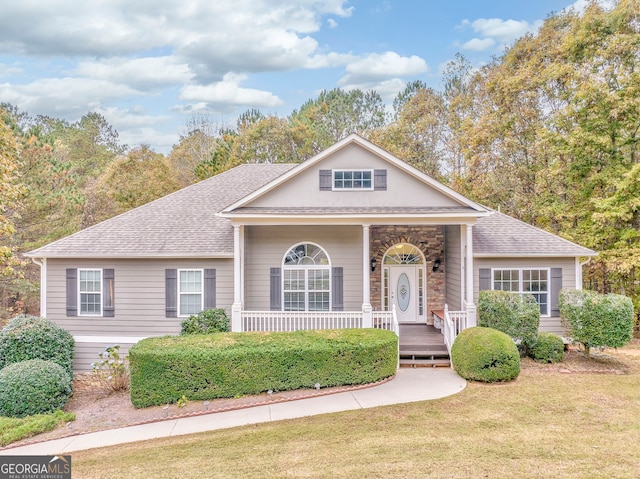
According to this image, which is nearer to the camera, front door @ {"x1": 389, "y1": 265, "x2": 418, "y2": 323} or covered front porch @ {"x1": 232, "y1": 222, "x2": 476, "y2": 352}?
covered front porch @ {"x1": 232, "y1": 222, "x2": 476, "y2": 352}

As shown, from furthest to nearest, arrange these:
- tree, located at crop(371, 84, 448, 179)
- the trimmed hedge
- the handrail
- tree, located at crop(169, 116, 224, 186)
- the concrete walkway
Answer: tree, located at crop(169, 116, 224, 186) → tree, located at crop(371, 84, 448, 179) → the handrail → the trimmed hedge → the concrete walkway

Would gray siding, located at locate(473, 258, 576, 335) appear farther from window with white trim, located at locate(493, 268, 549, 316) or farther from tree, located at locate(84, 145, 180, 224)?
tree, located at locate(84, 145, 180, 224)

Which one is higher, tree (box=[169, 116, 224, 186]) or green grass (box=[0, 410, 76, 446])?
tree (box=[169, 116, 224, 186])

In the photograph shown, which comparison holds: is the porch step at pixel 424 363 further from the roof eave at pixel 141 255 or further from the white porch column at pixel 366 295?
the roof eave at pixel 141 255

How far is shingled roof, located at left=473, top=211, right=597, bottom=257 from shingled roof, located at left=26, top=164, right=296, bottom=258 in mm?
8161

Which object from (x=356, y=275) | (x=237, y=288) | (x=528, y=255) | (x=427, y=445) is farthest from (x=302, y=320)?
(x=528, y=255)

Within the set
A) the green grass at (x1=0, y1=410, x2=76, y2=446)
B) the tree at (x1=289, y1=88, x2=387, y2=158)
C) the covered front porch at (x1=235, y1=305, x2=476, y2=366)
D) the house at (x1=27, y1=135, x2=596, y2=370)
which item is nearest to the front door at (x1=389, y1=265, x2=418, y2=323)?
the house at (x1=27, y1=135, x2=596, y2=370)

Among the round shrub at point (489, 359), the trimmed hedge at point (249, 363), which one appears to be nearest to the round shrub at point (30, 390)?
the trimmed hedge at point (249, 363)

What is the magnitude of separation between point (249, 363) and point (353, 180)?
642 cm

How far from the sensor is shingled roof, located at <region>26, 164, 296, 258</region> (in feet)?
42.2

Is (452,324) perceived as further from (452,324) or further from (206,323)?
(206,323)

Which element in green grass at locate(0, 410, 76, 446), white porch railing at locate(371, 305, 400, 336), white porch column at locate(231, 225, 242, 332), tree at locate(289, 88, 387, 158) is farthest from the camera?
tree at locate(289, 88, 387, 158)

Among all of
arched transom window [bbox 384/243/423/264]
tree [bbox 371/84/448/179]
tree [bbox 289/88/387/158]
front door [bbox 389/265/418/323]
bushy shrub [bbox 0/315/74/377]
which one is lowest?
bushy shrub [bbox 0/315/74/377]

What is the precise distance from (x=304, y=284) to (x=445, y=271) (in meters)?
5.11
